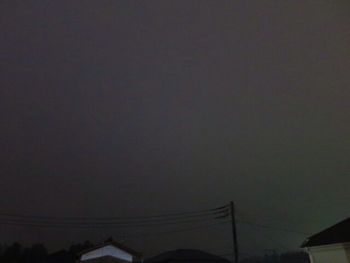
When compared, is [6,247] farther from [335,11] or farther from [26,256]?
[335,11]

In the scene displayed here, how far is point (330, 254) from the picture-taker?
1541cm

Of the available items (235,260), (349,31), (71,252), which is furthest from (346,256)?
(71,252)

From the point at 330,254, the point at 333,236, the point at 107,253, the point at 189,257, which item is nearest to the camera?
the point at 330,254

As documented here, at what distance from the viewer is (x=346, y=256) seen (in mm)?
14453

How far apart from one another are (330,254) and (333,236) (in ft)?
3.17

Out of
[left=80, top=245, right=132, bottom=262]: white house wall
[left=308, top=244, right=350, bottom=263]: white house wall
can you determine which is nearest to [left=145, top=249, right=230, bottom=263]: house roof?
[left=80, top=245, right=132, bottom=262]: white house wall

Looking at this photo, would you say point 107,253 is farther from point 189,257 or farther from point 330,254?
point 330,254

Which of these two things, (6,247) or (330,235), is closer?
(330,235)

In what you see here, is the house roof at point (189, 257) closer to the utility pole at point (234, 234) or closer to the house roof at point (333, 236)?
the utility pole at point (234, 234)

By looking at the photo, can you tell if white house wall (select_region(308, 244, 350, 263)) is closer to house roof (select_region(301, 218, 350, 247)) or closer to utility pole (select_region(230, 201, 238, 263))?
house roof (select_region(301, 218, 350, 247))

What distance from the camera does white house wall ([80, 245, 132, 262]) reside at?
19.5 metres

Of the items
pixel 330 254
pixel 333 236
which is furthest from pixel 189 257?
pixel 333 236

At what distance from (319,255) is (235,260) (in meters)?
4.57

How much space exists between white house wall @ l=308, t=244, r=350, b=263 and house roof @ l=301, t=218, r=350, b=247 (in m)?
0.25
